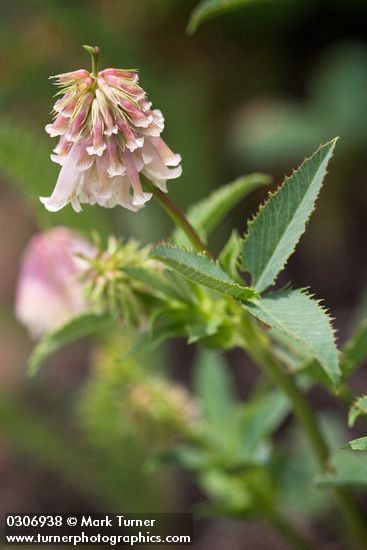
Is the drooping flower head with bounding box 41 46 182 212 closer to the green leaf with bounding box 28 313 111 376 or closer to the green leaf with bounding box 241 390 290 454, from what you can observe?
the green leaf with bounding box 28 313 111 376

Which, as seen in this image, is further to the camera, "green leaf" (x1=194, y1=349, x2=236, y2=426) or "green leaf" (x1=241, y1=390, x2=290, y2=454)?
"green leaf" (x1=194, y1=349, x2=236, y2=426)

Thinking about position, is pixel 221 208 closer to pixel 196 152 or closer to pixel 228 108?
pixel 196 152

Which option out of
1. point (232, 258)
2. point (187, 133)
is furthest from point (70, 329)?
point (187, 133)

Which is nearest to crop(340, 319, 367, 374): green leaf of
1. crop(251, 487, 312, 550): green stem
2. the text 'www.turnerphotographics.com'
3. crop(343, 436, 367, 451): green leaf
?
crop(343, 436, 367, 451): green leaf

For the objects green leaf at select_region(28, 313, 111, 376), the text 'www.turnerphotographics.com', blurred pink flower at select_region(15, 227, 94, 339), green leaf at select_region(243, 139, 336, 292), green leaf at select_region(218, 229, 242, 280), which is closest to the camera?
green leaf at select_region(243, 139, 336, 292)

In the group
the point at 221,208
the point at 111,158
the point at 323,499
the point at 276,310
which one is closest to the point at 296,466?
the point at 323,499

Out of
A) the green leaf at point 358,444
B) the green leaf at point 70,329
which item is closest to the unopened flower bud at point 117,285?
the green leaf at point 70,329
